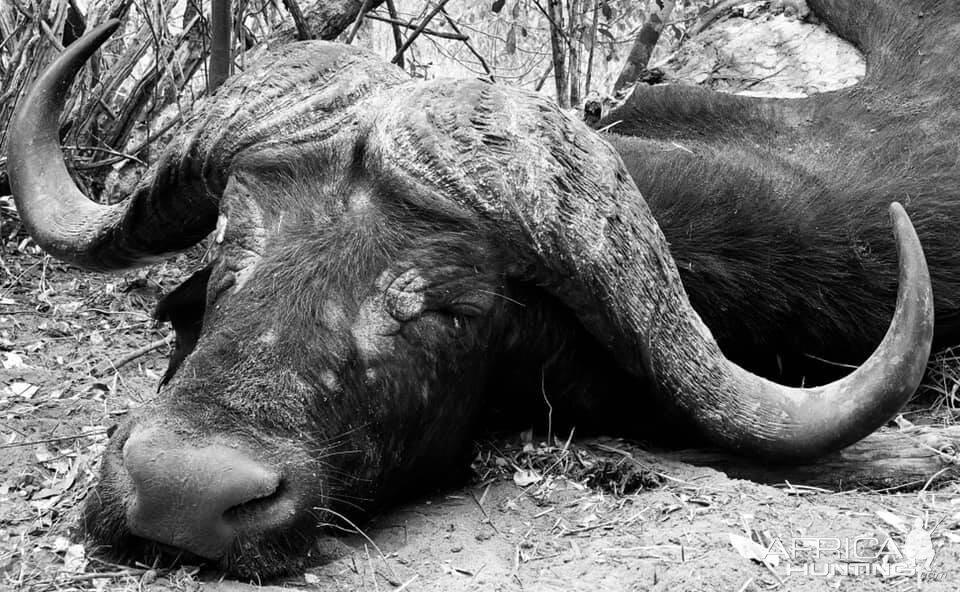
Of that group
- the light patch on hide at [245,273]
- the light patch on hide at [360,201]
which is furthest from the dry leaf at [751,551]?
the light patch on hide at [245,273]

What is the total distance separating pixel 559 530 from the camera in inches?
126

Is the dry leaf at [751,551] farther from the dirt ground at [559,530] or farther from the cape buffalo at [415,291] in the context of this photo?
the cape buffalo at [415,291]

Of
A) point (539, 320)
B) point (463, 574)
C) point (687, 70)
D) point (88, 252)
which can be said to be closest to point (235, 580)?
point (463, 574)

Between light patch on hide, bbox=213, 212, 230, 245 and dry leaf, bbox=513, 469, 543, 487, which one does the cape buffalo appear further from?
dry leaf, bbox=513, 469, 543, 487

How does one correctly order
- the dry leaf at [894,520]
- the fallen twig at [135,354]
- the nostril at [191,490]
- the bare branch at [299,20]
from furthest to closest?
the bare branch at [299,20], the fallen twig at [135,354], the dry leaf at [894,520], the nostril at [191,490]

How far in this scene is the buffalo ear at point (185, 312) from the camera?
12.2 ft

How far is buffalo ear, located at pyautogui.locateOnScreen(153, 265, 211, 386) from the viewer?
3.71m

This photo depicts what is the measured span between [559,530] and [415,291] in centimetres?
87

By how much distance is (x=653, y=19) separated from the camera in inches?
283

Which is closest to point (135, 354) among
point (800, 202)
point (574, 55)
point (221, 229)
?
point (221, 229)

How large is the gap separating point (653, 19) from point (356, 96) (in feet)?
14.1

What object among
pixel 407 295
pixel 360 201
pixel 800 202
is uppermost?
pixel 800 202

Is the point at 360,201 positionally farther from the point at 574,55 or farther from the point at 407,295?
the point at 574,55

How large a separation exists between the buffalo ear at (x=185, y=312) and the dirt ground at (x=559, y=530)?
509 millimetres
